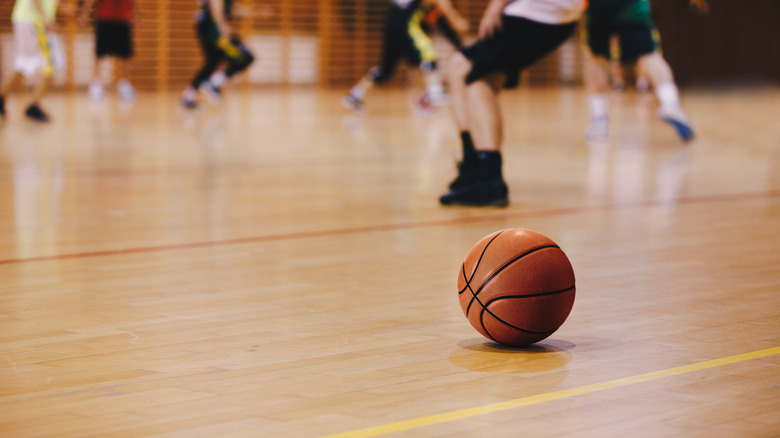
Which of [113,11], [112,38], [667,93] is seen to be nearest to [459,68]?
[667,93]

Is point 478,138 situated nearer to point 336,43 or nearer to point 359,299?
point 359,299

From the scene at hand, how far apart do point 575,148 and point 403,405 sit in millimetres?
8241

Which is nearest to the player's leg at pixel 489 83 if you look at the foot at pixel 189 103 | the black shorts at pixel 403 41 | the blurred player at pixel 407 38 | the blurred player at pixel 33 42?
the blurred player at pixel 33 42

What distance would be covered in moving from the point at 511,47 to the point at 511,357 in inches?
139

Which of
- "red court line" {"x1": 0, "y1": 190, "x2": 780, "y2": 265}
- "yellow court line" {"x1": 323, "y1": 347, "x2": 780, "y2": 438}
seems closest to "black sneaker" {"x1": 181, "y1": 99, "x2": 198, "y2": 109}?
"red court line" {"x1": 0, "y1": 190, "x2": 780, "y2": 265}

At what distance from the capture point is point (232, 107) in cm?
1672

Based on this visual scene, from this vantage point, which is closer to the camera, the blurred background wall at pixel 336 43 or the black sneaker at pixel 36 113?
the black sneaker at pixel 36 113

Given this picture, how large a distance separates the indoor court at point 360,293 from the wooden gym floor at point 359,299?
1 centimetres

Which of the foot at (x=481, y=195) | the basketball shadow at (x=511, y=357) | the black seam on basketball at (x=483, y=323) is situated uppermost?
the black seam on basketball at (x=483, y=323)

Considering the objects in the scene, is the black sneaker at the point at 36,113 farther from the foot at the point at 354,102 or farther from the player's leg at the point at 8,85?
the foot at the point at 354,102

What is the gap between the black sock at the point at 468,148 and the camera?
662 cm

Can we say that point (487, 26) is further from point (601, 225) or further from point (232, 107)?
point (232, 107)

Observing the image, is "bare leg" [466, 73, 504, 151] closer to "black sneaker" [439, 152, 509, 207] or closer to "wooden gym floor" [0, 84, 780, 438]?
"black sneaker" [439, 152, 509, 207]

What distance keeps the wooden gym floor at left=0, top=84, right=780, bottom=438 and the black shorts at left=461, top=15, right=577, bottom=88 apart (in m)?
0.81
